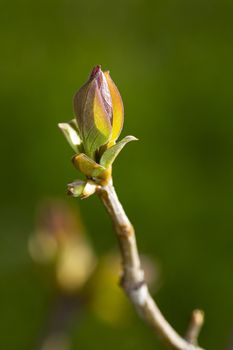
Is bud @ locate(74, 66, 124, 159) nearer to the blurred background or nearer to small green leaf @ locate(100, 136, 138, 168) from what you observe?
small green leaf @ locate(100, 136, 138, 168)

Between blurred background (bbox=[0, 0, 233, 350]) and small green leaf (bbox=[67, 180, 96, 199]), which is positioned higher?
small green leaf (bbox=[67, 180, 96, 199])

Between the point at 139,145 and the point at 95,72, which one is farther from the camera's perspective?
the point at 139,145

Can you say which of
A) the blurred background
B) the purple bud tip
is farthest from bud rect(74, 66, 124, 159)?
the blurred background

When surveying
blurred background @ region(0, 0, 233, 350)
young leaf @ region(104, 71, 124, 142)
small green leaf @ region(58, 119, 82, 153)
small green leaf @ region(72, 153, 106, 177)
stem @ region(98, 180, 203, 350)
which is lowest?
blurred background @ region(0, 0, 233, 350)

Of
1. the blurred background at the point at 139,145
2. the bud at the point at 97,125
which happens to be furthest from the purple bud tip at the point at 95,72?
the blurred background at the point at 139,145

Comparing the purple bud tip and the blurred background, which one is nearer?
the purple bud tip

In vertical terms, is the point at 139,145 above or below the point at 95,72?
below

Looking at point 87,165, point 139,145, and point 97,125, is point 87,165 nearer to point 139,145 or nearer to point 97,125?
point 97,125

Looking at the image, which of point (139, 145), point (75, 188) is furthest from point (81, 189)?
point (139, 145)
